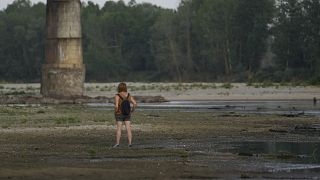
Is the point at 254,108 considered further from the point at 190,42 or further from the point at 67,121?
the point at 190,42

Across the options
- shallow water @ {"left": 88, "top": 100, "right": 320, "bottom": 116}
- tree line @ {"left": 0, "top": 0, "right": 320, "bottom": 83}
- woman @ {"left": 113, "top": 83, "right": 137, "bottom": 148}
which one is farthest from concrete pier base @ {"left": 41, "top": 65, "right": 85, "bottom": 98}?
tree line @ {"left": 0, "top": 0, "right": 320, "bottom": 83}

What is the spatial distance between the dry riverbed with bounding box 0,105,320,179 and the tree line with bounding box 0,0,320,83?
168 ft

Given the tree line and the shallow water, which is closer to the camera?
the shallow water

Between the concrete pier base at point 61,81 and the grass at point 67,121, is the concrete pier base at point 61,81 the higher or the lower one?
the higher one

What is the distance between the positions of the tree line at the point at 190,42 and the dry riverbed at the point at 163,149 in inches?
2014

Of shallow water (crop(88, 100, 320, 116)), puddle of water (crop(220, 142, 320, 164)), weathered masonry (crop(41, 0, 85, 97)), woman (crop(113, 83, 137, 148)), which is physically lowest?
shallow water (crop(88, 100, 320, 116))

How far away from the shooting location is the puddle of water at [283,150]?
54.5ft

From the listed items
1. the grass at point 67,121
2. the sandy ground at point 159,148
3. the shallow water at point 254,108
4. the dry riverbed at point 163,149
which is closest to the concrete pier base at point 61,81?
the shallow water at point 254,108

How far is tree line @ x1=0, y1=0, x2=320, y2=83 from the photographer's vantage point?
9188 cm

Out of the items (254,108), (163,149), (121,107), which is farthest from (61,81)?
(163,149)

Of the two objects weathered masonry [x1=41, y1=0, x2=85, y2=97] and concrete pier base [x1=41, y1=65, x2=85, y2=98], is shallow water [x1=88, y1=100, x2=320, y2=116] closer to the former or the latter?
concrete pier base [x1=41, y1=65, x2=85, y2=98]

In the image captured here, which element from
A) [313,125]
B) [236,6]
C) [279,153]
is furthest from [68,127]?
[236,6]

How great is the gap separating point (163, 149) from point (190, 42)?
101576 millimetres

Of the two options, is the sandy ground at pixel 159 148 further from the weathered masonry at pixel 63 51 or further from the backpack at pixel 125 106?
the weathered masonry at pixel 63 51
